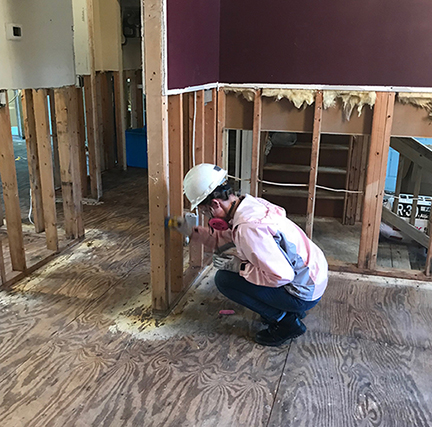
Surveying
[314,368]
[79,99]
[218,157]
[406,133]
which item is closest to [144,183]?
[79,99]

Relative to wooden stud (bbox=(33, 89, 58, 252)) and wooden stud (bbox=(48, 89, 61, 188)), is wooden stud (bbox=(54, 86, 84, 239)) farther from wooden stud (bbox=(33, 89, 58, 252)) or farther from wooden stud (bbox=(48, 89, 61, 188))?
wooden stud (bbox=(48, 89, 61, 188))

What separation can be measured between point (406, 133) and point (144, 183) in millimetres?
3699

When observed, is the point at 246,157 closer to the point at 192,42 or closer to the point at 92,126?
the point at 92,126

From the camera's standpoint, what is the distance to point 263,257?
2.24 m

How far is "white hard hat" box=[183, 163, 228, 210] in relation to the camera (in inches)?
94.7

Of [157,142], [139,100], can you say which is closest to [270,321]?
[157,142]

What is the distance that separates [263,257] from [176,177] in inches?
34.5

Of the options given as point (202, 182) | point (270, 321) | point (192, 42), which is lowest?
point (270, 321)

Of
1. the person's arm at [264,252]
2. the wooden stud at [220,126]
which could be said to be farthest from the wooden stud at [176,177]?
the wooden stud at [220,126]

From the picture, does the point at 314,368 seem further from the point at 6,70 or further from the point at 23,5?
the point at 23,5

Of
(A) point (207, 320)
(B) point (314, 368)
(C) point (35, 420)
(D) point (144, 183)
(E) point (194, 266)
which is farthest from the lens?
(D) point (144, 183)

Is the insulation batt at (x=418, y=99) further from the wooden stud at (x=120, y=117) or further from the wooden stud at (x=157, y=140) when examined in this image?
the wooden stud at (x=120, y=117)

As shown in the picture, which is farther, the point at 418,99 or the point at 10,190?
the point at 10,190

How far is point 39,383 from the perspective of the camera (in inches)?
88.7
